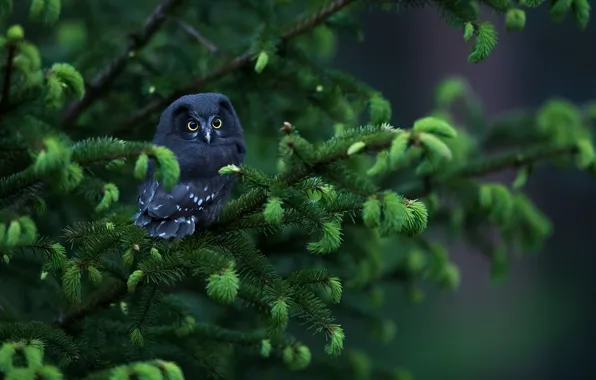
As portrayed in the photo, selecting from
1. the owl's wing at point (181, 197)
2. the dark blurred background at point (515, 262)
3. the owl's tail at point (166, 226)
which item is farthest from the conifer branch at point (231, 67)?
the dark blurred background at point (515, 262)

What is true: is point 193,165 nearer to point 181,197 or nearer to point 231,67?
point 181,197

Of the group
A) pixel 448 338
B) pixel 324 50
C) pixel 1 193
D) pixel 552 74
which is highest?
pixel 552 74

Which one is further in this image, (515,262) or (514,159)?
(515,262)

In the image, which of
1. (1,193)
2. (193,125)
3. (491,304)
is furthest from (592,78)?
(1,193)

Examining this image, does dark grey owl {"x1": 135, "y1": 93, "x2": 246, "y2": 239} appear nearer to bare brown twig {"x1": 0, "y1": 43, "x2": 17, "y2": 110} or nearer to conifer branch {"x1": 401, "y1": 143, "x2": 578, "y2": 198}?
bare brown twig {"x1": 0, "y1": 43, "x2": 17, "y2": 110}

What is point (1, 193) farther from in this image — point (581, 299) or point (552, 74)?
point (552, 74)

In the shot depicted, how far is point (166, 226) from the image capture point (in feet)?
10.2

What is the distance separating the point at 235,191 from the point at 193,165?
1.02 m

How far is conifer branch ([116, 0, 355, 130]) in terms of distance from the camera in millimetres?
3822

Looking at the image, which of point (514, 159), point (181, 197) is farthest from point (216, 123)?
point (514, 159)

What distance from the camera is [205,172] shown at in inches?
130

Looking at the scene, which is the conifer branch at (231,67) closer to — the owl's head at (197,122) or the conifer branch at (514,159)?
the owl's head at (197,122)

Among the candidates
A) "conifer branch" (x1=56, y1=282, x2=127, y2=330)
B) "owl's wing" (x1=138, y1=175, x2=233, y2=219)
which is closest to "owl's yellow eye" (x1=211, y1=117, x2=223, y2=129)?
"owl's wing" (x1=138, y1=175, x2=233, y2=219)

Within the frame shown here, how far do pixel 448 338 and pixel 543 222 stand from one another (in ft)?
22.9
